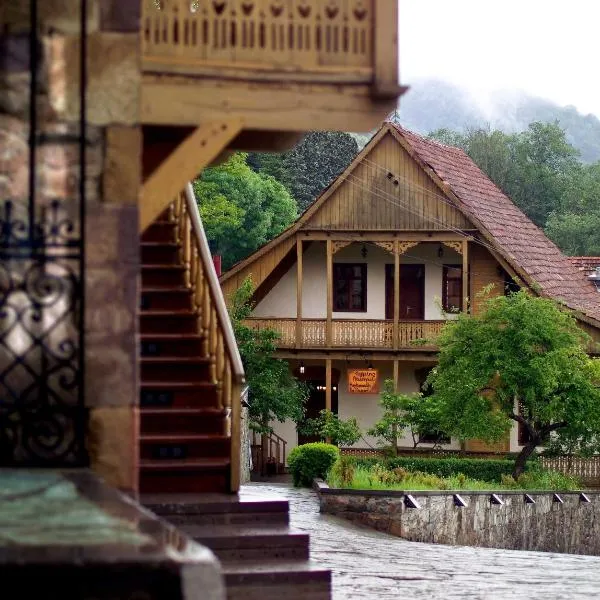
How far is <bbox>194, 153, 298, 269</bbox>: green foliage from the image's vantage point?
152 feet

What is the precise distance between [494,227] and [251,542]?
1002 inches

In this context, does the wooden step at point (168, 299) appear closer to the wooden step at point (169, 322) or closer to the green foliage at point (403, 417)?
the wooden step at point (169, 322)

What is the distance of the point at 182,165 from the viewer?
930 cm

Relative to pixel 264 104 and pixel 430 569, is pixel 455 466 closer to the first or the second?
pixel 430 569

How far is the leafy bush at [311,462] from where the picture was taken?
78.4 ft

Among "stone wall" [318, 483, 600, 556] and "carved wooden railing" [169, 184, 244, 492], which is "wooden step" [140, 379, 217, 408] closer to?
"carved wooden railing" [169, 184, 244, 492]

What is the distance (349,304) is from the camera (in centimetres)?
3769

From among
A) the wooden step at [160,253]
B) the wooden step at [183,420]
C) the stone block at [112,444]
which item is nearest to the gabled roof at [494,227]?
the wooden step at [160,253]

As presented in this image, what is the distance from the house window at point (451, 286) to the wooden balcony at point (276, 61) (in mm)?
26960

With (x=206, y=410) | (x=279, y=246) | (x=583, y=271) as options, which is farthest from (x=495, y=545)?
(x=583, y=271)

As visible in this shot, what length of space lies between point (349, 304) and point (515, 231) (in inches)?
166

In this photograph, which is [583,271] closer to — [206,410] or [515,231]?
[515,231]

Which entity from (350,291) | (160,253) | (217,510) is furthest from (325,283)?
(217,510)

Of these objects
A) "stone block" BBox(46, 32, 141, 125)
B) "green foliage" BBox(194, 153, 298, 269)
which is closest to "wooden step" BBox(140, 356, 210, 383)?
"stone block" BBox(46, 32, 141, 125)
